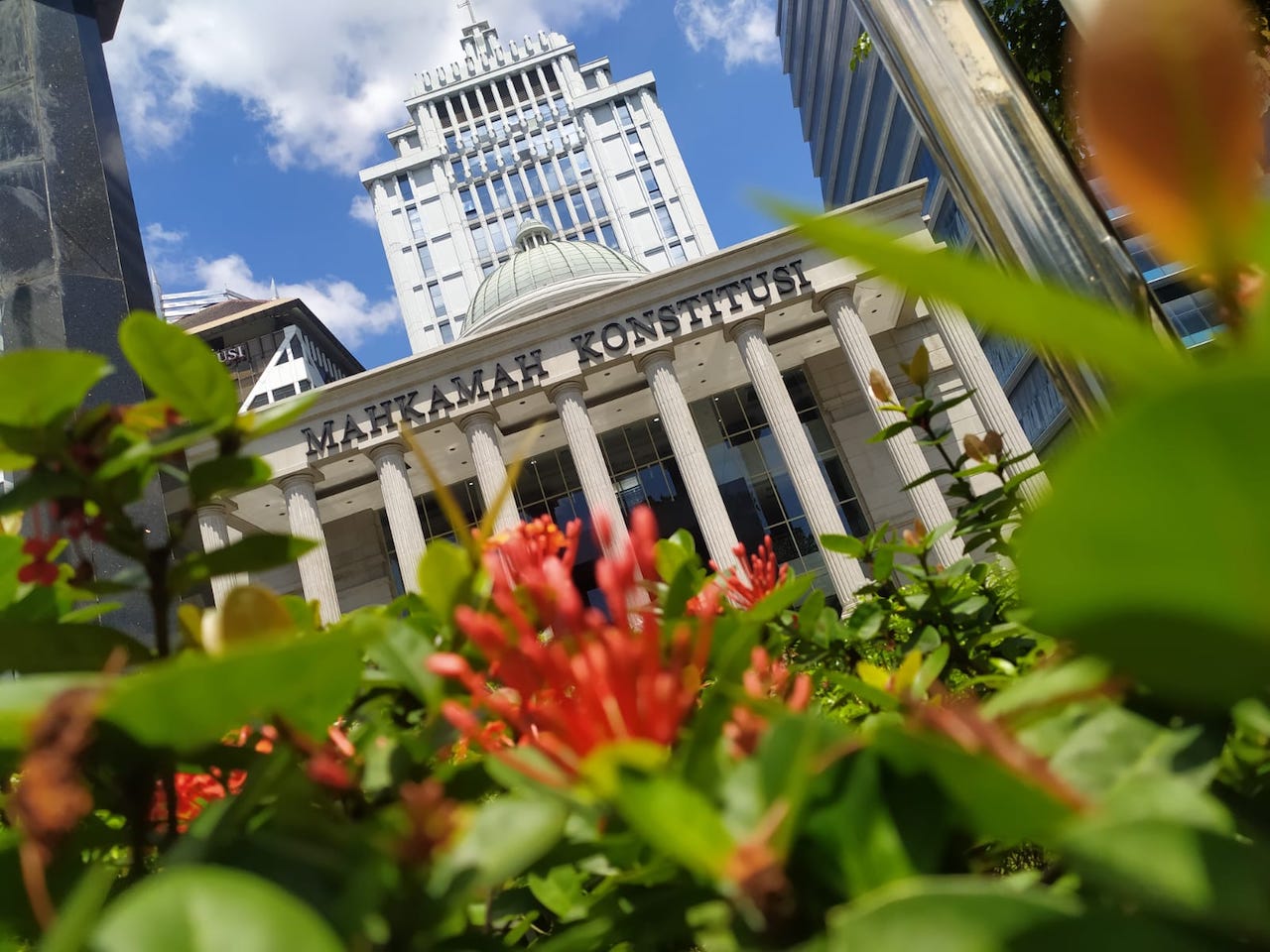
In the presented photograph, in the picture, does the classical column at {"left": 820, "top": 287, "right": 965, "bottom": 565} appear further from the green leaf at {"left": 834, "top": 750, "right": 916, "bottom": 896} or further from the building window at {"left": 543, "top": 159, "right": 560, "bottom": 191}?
the building window at {"left": 543, "top": 159, "right": 560, "bottom": 191}

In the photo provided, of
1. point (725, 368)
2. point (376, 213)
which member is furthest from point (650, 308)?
point (376, 213)

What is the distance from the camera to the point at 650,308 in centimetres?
1986

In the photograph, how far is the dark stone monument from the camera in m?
4.69

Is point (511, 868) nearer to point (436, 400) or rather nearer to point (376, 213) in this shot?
point (436, 400)

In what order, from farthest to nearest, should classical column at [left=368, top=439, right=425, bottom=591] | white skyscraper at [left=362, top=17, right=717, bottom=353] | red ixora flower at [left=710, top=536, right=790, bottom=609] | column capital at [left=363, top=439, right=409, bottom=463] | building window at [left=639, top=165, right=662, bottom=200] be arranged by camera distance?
1. building window at [left=639, top=165, right=662, bottom=200]
2. white skyscraper at [left=362, top=17, right=717, bottom=353]
3. column capital at [left=363, top=439, right=409, bottom=463]
4. classical column at [left=368, top=439, right=425, bottom=591]
5. red ixora flower at [left=710, top=536, right=790, bottom=609]

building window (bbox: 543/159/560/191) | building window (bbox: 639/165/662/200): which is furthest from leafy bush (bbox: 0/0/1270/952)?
building window (bbox: 543/159/560/191)

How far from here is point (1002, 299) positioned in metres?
0.27

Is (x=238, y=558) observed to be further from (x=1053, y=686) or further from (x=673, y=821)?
(x=1053, y=686)

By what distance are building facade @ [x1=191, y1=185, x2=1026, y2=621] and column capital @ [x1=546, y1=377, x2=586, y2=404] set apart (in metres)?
0.04

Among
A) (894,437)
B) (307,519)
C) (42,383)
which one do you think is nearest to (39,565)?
(42,383)

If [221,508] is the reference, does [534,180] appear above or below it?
above

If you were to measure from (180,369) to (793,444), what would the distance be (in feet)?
60.6

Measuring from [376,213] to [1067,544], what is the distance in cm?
5338

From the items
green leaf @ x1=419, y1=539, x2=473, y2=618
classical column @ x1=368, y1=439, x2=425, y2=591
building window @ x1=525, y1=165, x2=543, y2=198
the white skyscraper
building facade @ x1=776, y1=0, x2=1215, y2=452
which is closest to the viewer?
green leaf @ x1=419, y1=539, x2=473, y2=618
